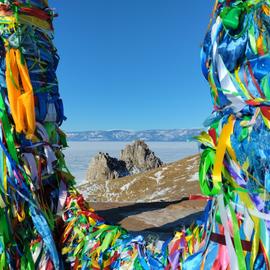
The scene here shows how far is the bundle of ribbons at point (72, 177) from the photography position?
147cm

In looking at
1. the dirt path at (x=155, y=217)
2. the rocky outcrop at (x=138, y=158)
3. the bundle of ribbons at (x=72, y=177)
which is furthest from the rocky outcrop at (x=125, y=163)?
the bundle of ribbons at (x=72, y=177)

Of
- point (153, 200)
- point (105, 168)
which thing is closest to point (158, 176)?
point (153, 200)

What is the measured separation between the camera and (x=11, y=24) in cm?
280

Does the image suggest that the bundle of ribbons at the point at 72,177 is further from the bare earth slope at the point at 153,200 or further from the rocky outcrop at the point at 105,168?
the rocky outcrop at the point at 105,168

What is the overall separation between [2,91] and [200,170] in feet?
5.80

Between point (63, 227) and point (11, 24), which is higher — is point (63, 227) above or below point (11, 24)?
below

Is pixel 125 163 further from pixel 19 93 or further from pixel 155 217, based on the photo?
pixel 19 93

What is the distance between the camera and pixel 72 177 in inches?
128

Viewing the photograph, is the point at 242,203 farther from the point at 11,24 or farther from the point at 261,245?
the point at 11,24

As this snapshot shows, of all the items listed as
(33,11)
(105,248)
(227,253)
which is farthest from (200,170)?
(33,11)

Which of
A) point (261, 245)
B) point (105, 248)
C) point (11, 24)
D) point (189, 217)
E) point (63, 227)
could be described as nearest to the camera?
point (261, 245)

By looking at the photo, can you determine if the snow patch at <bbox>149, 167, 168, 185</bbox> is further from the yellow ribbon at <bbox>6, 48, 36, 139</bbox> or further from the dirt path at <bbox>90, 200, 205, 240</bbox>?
the yellow ribbon at <bbox>6, 48, 36, 139</bbox>

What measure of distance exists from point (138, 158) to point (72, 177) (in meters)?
38.4

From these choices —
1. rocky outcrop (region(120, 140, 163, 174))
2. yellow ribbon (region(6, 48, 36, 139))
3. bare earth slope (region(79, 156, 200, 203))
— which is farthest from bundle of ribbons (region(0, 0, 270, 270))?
rocky outcrop (region(120, 140, 163, 174))
